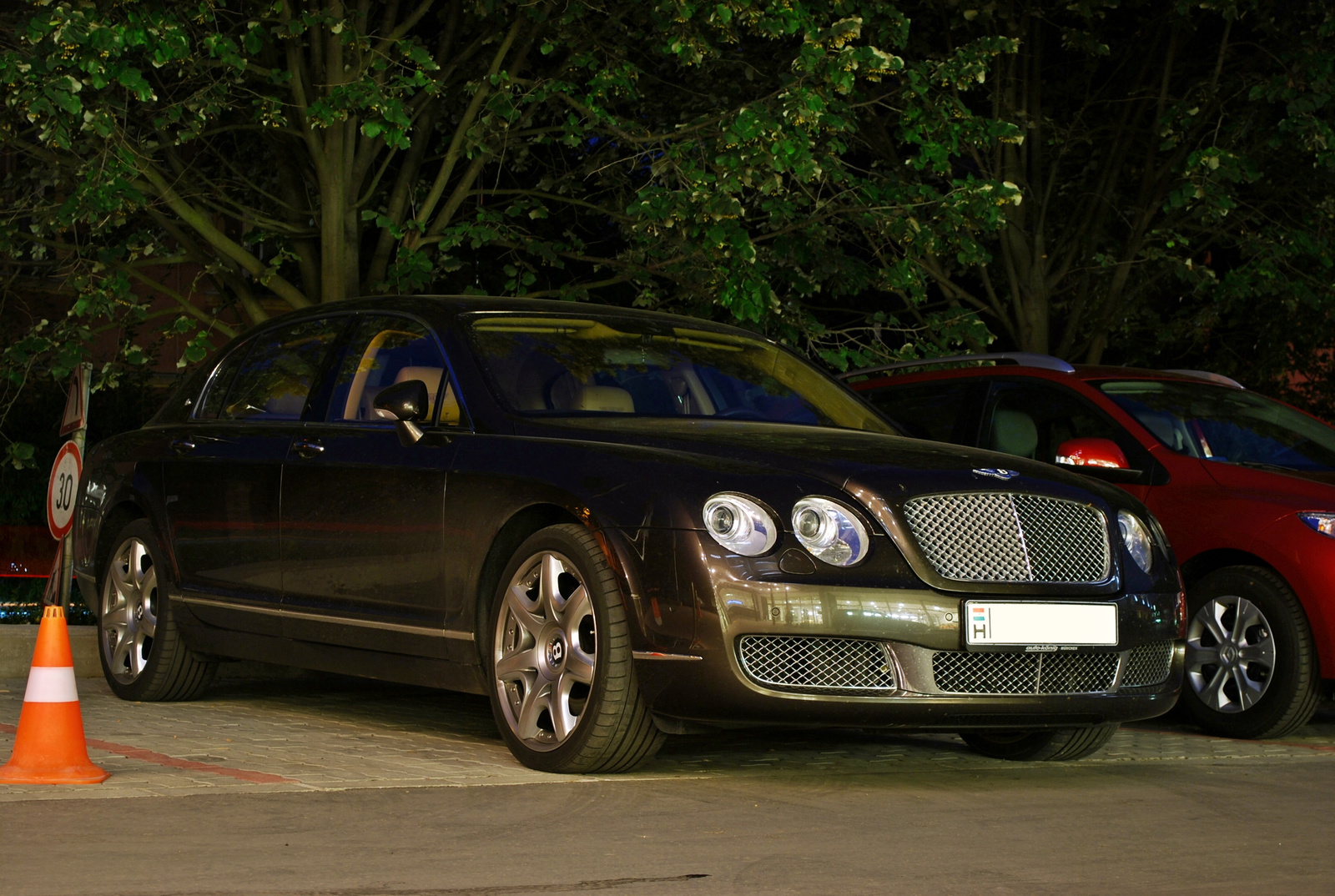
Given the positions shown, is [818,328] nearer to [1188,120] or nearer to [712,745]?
[1188,120]

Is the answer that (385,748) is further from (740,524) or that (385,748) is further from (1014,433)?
(1014,433)

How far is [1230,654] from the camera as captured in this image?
332 inches

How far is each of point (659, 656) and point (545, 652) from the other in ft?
1.86

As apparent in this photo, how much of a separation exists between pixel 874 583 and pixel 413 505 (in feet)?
6.06

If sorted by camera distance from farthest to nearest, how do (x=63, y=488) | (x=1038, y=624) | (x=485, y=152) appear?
(x=485, y=152), (x=63, y=488), (x=1038, y=624)

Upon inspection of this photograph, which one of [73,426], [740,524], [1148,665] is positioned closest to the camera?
[740,524]

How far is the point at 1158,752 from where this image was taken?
7625 mm

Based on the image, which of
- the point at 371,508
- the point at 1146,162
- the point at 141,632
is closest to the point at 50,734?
the point at 371,508

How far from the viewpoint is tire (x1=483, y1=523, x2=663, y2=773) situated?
19.6 ft

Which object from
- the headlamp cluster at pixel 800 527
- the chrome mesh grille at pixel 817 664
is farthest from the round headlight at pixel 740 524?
the chrome mesh grille at pixel 817 664

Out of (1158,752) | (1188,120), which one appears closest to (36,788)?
(1158,752)

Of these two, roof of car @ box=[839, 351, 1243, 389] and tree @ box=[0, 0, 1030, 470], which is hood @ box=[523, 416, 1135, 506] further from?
tree @ box=[0, 0, 1030, 470]

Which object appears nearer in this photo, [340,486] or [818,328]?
[340,486]

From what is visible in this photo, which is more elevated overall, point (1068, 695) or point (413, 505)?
point (413, 505)
